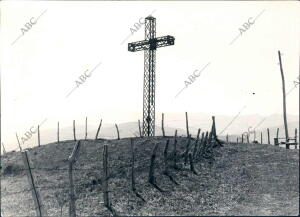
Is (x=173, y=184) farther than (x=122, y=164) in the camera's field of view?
No

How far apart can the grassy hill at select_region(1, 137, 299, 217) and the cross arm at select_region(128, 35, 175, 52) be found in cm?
952

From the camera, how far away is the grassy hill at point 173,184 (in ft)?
57.9

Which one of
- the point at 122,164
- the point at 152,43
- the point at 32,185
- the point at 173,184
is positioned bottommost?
the point at 173,184

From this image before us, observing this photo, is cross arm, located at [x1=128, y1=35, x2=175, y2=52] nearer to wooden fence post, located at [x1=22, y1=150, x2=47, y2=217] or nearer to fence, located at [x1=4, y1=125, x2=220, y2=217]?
fence, located at [x1=4, y1=125, x2=220, y2=217]

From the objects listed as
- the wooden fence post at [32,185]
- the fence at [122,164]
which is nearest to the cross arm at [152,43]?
the fence at [122,164]

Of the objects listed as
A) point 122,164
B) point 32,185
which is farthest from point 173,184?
point 32,185

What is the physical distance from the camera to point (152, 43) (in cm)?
3522

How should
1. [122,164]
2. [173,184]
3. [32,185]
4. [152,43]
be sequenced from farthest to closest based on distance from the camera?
[152,43]
[122,164]
[173,184]
[32,185]

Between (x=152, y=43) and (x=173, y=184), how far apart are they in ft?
58.6

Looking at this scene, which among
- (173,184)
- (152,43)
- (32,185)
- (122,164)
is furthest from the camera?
(152,43)

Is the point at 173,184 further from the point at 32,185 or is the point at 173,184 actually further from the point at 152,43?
the point at 152,43

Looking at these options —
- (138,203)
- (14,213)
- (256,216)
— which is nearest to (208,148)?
(138,203)

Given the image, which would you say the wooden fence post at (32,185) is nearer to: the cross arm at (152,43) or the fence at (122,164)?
the fence at (122,164)

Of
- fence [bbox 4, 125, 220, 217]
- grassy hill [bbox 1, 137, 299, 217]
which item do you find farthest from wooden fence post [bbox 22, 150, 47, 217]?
fence [bbox 4, 125, 220, 217]
